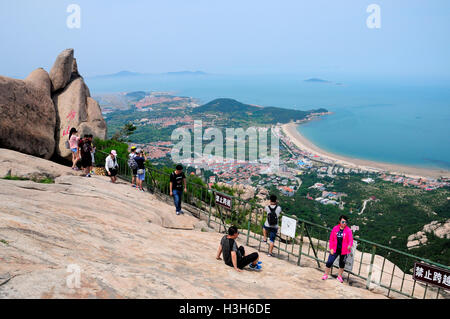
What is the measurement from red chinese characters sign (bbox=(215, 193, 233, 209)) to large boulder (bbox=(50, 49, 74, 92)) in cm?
1603

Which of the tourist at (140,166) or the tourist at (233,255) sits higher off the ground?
the tourist at (140,166)

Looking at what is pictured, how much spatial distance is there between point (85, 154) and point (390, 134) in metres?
146

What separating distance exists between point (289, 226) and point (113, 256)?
451cm

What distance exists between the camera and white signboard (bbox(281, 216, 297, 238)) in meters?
8.40

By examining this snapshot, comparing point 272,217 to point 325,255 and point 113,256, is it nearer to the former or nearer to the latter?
point 325,255

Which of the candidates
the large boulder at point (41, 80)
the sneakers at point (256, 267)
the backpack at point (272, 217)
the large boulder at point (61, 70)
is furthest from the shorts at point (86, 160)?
the large boulder at point (61, 70)

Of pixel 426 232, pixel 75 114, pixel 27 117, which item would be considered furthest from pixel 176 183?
pixel 426 232

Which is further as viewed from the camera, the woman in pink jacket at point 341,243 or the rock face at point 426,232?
the rock face at point 426,232

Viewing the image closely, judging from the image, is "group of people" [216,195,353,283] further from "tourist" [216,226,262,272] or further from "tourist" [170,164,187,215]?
"tourist" [170,164,187,215]

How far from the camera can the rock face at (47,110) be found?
15.2 meters

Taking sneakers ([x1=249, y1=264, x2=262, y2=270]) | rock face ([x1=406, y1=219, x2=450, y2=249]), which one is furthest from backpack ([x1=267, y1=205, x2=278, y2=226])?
rock face ([x1=406, y1=219, x2=450, y2=249])

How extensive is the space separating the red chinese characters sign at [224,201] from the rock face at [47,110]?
36.4 feet

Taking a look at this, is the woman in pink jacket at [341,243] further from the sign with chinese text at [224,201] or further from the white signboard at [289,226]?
the sign with chinese text at [224,201]

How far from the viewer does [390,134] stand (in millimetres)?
136500
